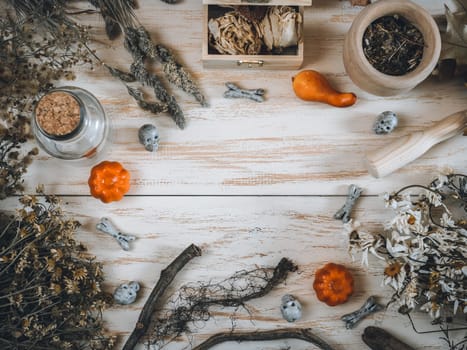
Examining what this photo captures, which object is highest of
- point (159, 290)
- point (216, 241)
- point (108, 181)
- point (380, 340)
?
point (108, 181)

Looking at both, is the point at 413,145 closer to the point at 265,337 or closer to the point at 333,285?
the point at 333,285

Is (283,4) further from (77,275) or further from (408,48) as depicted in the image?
(77,275)

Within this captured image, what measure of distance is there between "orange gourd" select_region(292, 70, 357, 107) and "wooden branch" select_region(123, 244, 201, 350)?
39 centimetres

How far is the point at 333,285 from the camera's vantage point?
125 cm

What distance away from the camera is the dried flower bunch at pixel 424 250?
1175mm

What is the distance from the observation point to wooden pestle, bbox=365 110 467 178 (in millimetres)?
1248

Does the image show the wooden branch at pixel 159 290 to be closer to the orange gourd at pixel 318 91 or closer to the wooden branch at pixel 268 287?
the wooden branch at pixel 268 287

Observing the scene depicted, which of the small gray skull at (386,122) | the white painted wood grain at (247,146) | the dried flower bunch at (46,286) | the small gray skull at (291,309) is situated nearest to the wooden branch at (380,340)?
the small gray skull at (291,309)

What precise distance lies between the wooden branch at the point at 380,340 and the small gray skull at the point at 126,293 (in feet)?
1.58

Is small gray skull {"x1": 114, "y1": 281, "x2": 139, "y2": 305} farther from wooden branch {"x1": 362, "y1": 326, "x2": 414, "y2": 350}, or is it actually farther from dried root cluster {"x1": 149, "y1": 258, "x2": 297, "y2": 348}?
wooden branch {"x1": 362, "y1": 326, "x2": 414, "y2": 350}

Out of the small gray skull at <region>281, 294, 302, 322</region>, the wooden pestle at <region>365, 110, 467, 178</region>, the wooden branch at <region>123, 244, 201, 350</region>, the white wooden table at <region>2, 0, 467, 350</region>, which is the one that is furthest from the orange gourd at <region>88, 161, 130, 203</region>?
the wooden pestle at <region>365, 110, 467, 178</region>

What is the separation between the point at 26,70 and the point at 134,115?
0.79ft

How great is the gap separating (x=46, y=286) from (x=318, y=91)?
649 millimetres

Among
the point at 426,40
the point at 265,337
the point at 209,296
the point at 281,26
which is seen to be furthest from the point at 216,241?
the point at 426,40
